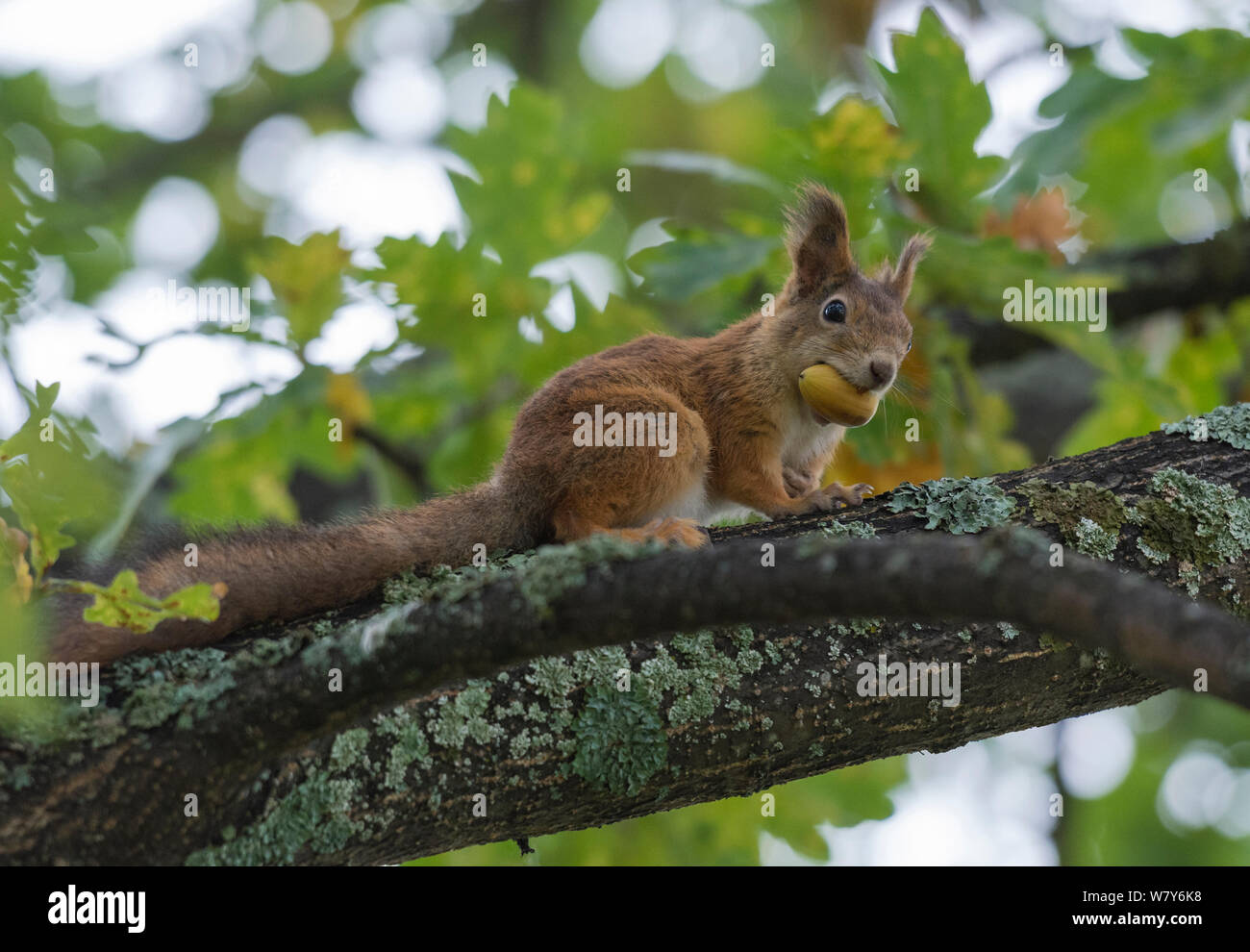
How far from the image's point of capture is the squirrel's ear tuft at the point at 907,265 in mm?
3822

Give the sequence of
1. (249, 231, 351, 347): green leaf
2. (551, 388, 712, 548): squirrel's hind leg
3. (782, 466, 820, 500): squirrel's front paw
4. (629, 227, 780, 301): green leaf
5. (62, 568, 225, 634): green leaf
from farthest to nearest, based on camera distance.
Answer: (249, 231, 351, 347): green leaf, (782, 466, 820, 500): squirrel's front paw, (629, 227, 780, 301): green leaf, (551, 388, 712, 548): squirrel's hind leg, (62, 568, 225, 634): green leaf

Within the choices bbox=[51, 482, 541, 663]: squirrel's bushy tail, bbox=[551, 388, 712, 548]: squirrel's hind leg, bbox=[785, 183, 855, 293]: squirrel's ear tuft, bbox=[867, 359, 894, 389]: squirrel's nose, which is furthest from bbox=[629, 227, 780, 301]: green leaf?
bbox=[51, 482, 541, 663]: squirrel's bushy tail

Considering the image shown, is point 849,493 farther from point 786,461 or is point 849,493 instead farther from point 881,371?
point 786,461

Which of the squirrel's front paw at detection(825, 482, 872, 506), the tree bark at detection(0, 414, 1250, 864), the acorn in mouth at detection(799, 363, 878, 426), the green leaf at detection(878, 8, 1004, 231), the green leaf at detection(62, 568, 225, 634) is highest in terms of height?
the green leaf at detection(878, 8, 1004, 231)

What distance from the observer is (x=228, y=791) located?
6.53ft

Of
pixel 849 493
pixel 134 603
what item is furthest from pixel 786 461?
pixel 134 603

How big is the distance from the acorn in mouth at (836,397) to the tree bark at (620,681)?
0.66 metres

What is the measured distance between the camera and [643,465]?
3250mm

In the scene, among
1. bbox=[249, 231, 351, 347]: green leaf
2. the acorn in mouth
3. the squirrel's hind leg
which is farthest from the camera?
bbox=[249, 231, 351, 347]: green leaf

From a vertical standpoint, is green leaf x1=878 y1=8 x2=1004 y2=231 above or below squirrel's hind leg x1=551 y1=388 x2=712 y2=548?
above

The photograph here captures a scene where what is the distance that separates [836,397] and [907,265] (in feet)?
2.11

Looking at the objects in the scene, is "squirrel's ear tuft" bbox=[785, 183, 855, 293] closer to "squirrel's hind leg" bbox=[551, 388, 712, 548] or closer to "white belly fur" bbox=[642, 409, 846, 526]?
"white belly fur" bbox=[642, 409, 846, 526]

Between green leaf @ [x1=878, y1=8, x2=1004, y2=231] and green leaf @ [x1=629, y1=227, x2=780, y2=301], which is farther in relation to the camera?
green leaf @ [x1=878, y1=8, x2=1004, y2=231]

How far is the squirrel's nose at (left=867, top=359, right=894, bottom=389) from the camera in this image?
352 centimetres
